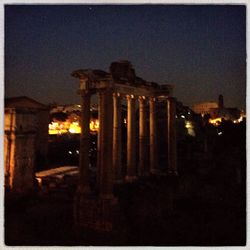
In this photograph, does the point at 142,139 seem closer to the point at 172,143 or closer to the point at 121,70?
the point at 172,143

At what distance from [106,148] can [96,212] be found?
2.50m

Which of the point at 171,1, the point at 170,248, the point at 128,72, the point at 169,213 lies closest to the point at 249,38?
the point at 171,1

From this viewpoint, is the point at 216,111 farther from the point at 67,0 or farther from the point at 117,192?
the point at 67,0

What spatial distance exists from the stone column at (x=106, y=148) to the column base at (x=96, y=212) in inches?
10.9

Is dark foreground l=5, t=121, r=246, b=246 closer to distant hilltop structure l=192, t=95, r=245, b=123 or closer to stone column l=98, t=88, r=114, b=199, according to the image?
stone column l=98, t=88, r=114, b=199

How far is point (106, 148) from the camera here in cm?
1284

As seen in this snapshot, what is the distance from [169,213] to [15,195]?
27.1 ft

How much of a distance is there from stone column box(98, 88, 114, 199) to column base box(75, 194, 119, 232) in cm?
28

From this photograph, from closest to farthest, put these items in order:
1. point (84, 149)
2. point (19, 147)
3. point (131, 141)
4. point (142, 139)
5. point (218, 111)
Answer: point (84, 149)
point (131, 141)
point (142, 139)
point (19, 147)
point (218, 111)

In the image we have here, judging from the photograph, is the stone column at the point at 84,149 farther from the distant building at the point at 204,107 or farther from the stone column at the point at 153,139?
the distant building at the point at 204,107

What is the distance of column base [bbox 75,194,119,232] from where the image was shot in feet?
40.3

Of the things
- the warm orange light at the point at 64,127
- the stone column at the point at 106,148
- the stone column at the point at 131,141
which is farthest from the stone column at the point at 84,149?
the warm orange light at the point at 64,127

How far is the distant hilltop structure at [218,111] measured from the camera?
190 ft

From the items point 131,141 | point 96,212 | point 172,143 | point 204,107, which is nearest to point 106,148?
point 96,212
